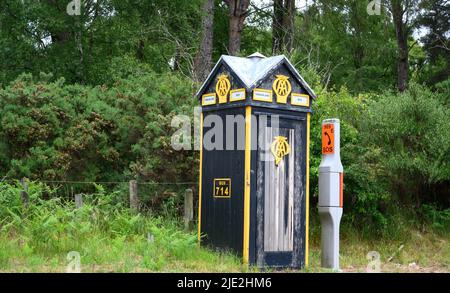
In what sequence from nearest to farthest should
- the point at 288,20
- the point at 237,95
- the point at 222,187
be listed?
1. the point at 237,95
2. the point at 222,187
3. the point at 288,20

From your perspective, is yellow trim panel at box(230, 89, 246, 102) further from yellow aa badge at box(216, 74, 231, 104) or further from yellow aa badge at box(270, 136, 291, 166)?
yellow aa badge at box(270, 136, 291, 166)

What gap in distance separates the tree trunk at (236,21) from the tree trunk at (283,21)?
2.06 meters

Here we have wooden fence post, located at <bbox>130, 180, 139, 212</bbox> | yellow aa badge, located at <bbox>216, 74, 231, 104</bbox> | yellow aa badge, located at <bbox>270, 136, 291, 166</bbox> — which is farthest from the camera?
wooden fence post, located at <bbox>130, 180, 139, 212</bbox>

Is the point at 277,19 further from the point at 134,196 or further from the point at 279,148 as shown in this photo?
the point at 279,148

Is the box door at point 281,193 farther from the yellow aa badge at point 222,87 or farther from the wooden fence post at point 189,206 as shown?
the wooden fence post at point 189,206

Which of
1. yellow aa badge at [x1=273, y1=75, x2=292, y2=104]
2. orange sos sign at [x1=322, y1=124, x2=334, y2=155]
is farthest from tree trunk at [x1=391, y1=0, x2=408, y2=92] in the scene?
yellow aa badge at [x1=273, y1=75, x2=292, y2=104]

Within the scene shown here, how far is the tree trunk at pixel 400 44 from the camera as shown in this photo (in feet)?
90.9

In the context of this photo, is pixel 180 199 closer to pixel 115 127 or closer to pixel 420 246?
pixel 115 127

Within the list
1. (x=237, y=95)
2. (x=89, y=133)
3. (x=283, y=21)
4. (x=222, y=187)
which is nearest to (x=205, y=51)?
(x=283, y=21)

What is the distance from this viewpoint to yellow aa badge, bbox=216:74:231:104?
984 cm

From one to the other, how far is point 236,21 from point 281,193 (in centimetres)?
1334

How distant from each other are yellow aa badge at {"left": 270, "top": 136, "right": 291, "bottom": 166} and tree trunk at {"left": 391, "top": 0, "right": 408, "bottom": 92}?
61.3ft

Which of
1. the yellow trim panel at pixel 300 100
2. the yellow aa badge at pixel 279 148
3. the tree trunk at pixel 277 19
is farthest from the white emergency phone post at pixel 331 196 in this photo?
the tree trunk at pixel 277 19

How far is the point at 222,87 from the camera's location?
32.7 ft
